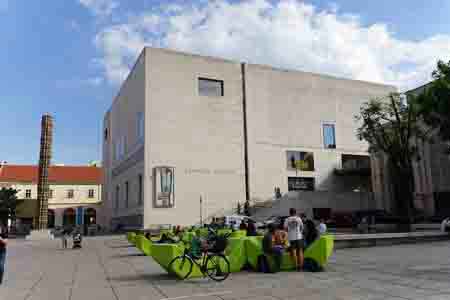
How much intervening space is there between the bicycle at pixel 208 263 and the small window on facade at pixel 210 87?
40859mm

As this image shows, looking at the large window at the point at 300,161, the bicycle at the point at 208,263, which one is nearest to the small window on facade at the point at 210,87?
the large window at the point at 300,161

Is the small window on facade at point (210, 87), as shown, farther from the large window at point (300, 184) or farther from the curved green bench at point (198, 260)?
the curved green bench at point (198, 260)

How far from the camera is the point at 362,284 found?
9.41 meters

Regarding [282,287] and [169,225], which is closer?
[282,287]

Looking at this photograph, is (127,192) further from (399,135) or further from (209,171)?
(399,135)

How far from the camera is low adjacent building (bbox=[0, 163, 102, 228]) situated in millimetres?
72000

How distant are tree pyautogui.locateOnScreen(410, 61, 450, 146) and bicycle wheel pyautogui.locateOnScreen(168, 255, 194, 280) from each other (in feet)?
89.4

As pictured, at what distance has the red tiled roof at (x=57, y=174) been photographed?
74.1 meters

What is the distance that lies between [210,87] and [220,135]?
6.38 meters

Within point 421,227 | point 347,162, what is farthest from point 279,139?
point 421,227

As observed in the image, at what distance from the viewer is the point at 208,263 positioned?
10.8m

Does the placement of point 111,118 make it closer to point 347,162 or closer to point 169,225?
point 169,225

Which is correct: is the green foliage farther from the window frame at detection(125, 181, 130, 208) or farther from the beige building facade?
the window frame at detection(125, 181, 130, 208)

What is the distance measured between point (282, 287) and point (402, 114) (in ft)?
96.8
